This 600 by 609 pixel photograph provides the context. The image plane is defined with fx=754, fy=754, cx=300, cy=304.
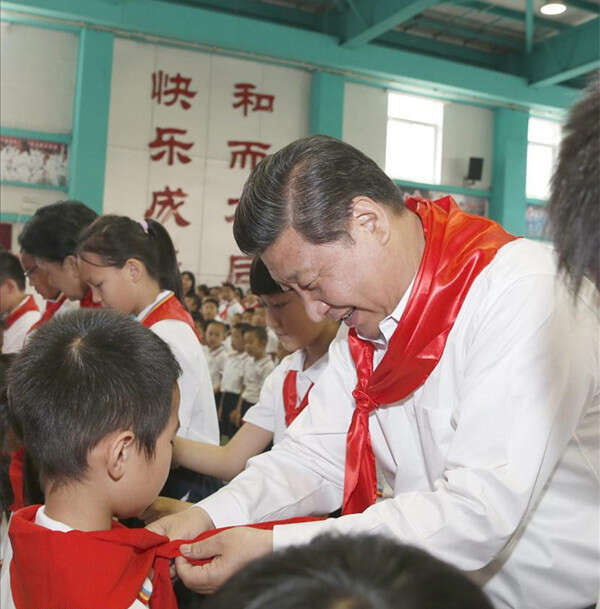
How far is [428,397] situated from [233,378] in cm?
492

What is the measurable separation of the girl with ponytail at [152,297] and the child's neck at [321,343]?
0.34 meters

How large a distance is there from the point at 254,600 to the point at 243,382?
18.9 ft

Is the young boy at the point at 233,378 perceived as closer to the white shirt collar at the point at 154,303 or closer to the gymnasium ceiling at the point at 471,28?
the white shirt collar at the point at 154,303

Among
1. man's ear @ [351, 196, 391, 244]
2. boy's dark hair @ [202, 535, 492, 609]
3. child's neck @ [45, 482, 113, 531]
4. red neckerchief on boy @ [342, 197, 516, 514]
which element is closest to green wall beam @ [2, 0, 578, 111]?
red neckerchief on boy @ [342, 197, 516, 514]

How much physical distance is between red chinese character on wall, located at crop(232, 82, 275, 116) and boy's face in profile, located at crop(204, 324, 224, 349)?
347cm

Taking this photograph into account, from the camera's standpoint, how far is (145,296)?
2.54 metres

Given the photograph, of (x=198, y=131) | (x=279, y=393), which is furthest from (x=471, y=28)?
(x=279, y=393)

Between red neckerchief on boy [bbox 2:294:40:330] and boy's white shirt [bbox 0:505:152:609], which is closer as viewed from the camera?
boy's white shirt [bbox 0:505:152:609]

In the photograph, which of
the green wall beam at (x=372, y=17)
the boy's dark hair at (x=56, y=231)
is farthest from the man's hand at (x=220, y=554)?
the green wall beam at (x=372, y=17)

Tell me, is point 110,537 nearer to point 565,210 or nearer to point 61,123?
point 565,210

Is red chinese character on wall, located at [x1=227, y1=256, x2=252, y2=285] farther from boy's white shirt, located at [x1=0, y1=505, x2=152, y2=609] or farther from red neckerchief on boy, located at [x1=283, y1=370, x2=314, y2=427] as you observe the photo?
boy's white shirt, located at [x1=0, y1=505, x2=152, y2=609]

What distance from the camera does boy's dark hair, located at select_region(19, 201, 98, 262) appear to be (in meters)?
3.00

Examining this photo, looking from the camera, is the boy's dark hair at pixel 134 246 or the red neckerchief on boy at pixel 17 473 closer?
the red neckerchief on boy at pixel 17 473

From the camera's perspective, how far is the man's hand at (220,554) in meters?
1.31
